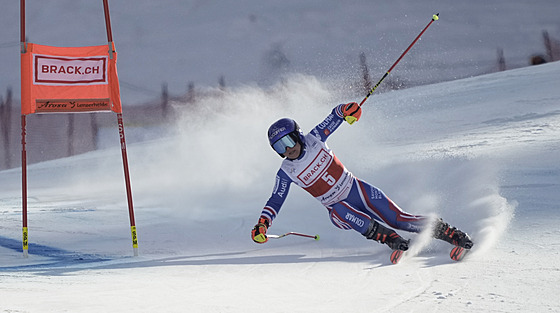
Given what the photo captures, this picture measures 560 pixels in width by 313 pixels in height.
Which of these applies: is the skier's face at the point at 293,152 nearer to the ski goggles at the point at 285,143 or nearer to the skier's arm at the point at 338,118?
the ski goggles at the point at 285,143

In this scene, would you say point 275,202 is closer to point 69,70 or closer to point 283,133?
point 283,133

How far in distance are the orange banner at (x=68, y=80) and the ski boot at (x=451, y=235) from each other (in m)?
3.16

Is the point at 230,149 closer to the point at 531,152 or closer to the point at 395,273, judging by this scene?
the point at 531,152

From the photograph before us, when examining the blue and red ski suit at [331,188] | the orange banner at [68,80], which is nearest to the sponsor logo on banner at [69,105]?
the orange banner at [68,80]

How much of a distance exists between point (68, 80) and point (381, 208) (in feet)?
10.4

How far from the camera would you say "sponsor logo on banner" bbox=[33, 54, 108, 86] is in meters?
5.29

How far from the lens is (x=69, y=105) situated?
5324 mm

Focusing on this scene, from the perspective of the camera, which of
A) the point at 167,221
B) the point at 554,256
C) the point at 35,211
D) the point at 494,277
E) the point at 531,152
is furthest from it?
the point at 35,211

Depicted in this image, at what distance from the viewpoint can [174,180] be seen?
10.9 m

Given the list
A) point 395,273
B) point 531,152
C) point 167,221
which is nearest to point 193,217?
point 167,221

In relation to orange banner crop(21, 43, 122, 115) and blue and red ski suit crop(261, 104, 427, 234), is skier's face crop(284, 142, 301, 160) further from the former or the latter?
orange banner crop(21, 43, 122, 115)

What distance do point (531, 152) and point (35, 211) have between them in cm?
734

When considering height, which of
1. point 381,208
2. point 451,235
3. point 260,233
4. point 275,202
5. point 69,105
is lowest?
point 451,235

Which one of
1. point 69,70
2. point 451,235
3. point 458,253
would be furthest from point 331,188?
point 69,70
